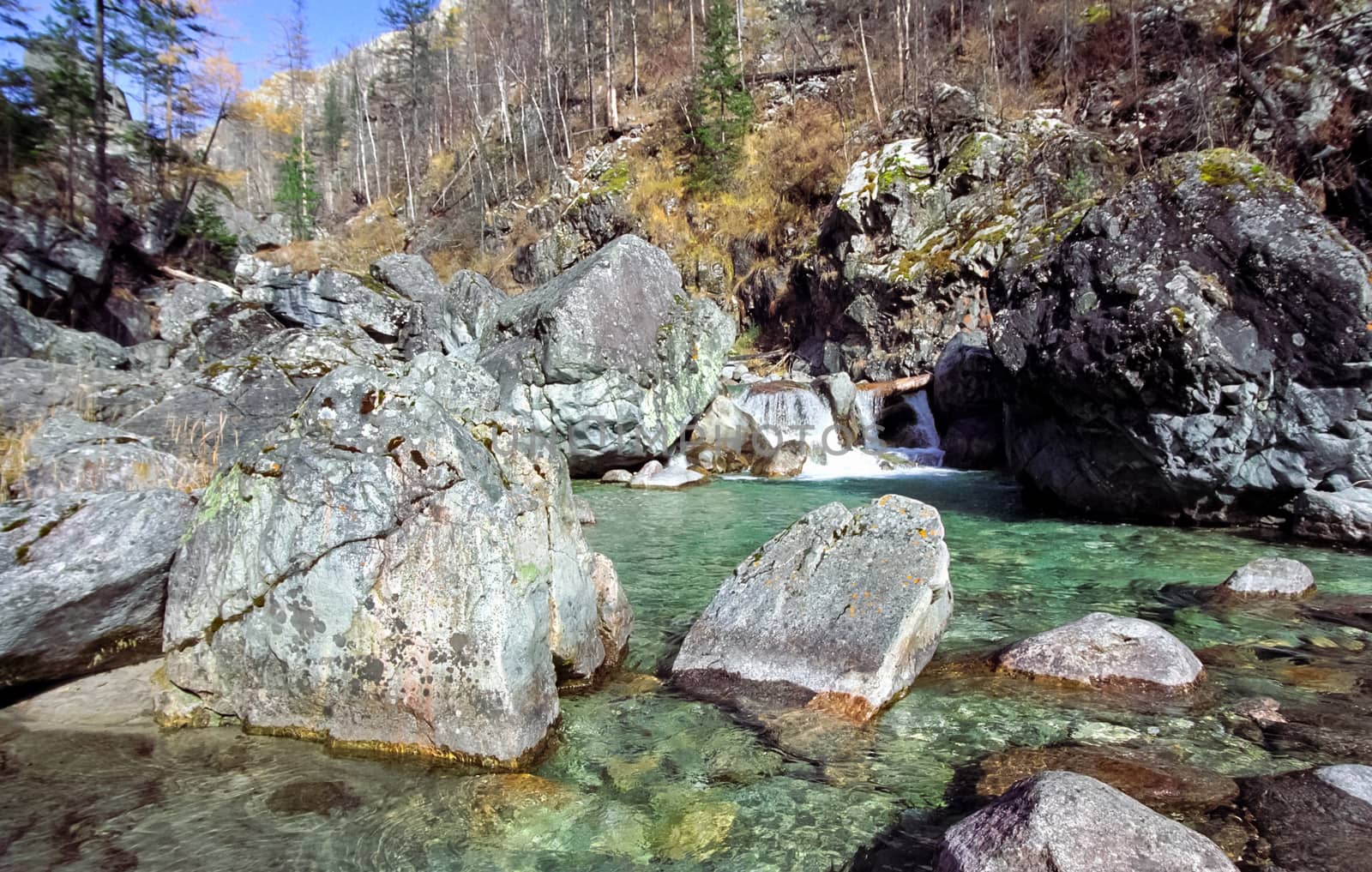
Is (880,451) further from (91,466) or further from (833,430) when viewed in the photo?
(91,466)

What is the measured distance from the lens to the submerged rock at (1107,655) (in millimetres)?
4848

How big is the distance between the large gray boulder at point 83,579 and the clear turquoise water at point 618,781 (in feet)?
1.71

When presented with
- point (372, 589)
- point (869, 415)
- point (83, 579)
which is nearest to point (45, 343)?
point (83, 579)

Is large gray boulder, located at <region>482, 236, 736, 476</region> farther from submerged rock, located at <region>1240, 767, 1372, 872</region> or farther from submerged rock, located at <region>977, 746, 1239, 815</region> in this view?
submerged rock, located at <region>1240, 767, 1372, 872</region>

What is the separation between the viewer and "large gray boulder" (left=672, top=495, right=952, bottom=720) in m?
4.74

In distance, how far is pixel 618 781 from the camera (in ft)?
12.3

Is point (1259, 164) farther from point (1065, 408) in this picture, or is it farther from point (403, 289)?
point (403, 289)

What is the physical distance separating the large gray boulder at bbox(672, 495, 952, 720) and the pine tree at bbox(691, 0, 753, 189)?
103ft

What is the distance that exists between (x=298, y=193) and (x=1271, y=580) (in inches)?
2333

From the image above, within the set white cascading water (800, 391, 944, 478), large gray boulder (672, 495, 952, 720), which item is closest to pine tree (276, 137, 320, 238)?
white cascading water (800, 391, 944, 478)

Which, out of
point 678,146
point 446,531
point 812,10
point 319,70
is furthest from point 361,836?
point 319,70

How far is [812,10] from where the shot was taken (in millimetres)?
43312

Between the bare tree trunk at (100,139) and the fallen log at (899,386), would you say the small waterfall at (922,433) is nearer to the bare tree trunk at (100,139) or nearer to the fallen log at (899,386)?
the fallen log at (899,386)

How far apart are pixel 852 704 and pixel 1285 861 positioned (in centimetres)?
210
